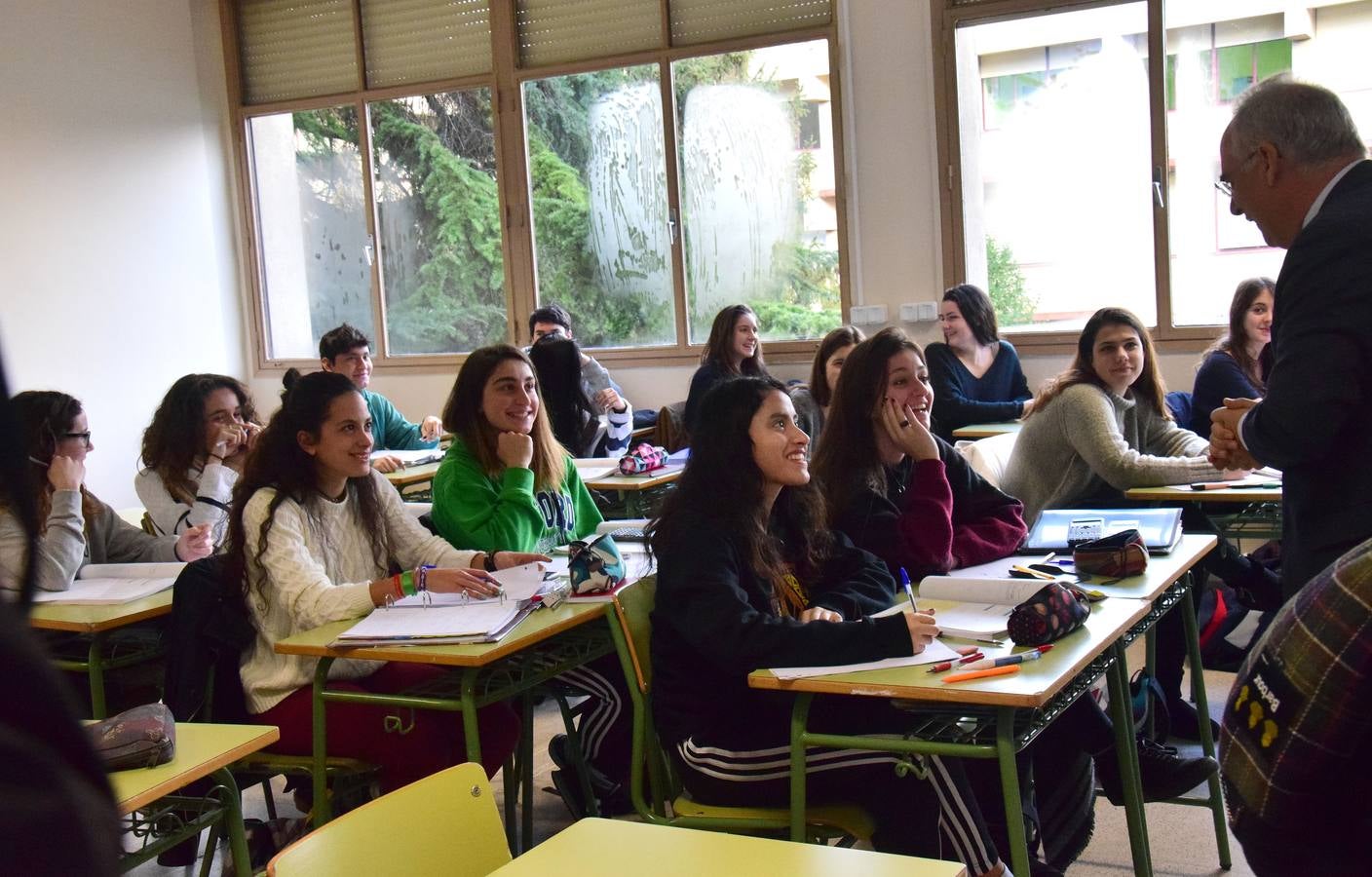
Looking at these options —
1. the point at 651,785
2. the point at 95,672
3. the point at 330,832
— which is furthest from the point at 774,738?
the point at 95,672

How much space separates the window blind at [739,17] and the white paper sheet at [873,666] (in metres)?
5.71

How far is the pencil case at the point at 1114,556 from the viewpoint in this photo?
2.74 meters

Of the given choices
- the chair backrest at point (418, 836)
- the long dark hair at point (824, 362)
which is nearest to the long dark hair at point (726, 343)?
the long dark hair at point (824, 362)

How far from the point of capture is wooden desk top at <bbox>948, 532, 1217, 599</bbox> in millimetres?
2643

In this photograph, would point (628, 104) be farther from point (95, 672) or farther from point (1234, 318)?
point (95, 672)

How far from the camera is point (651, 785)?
2680 millimetres

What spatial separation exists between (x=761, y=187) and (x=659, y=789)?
545cm

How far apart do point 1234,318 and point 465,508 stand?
10.8ft

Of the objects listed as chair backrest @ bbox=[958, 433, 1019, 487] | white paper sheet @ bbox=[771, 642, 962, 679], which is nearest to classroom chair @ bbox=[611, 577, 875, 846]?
white paper sheet @ bbox=[771, 642, 962, 679]

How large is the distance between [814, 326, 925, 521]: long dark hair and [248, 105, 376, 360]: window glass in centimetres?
621

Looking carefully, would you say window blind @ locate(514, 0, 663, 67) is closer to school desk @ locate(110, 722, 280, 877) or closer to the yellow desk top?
school desk @ locate(110, 722, 280, 877)

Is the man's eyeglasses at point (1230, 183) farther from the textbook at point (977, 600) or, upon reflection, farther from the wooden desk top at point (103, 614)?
the wooden desk top at point (103, 614)

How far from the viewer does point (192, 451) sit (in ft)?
13.4

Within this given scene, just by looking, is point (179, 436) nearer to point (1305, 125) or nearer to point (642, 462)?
point (642, 462)
